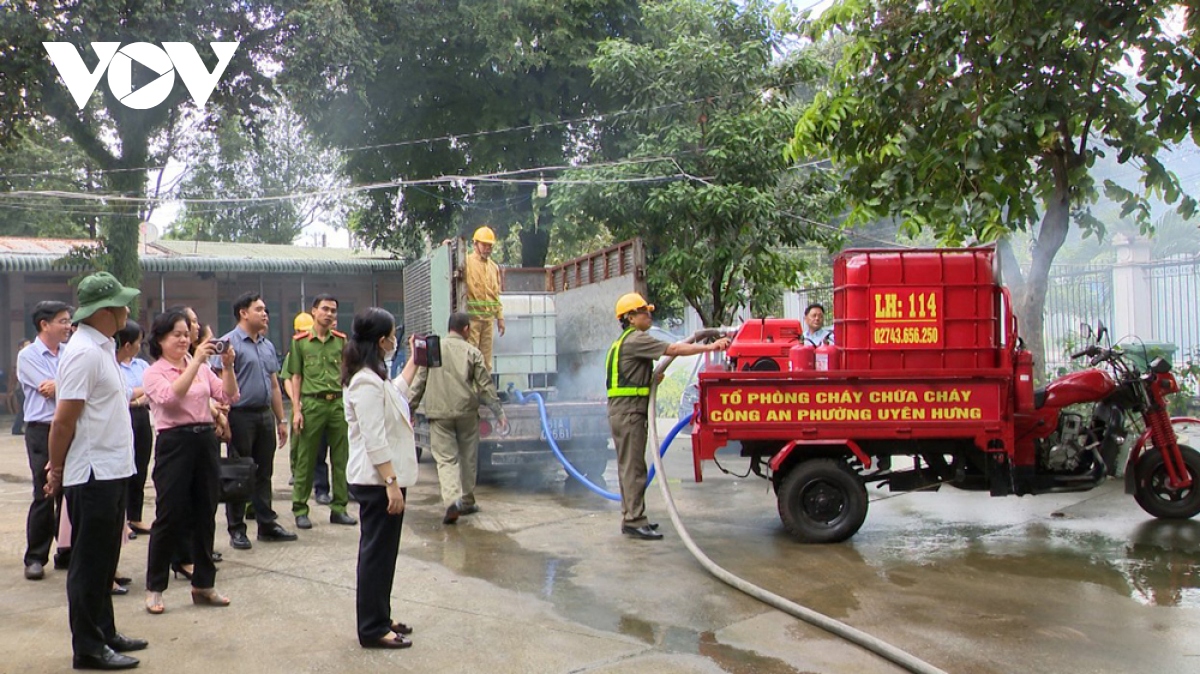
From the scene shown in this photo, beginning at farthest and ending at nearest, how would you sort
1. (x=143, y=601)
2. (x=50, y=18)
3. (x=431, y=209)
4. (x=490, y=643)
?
(x=431, y=209)
(x=50, y=18)
(x=143, y=601)
(x=490, y=643)

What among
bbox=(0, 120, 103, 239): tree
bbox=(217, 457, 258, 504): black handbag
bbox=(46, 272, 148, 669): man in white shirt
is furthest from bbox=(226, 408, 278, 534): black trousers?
bbox=(0, 120, 103, 239): tree

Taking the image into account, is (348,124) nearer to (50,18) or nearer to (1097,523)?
(50,18)

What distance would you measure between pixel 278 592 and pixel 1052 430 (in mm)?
5090

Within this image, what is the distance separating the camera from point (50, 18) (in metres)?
16.5

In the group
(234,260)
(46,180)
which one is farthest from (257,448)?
(46,180)

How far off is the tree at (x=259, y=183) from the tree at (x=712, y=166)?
35.0ft

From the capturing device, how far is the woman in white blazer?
4.53 meters

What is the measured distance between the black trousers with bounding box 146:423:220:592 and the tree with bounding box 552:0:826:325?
9.06 m

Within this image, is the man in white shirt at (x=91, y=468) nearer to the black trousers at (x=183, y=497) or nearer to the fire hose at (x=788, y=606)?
the black trousers at (x=183, y=497)

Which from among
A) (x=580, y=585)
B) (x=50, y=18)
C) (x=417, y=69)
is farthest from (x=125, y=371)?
(x=417, y=69)

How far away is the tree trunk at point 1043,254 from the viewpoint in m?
8.10

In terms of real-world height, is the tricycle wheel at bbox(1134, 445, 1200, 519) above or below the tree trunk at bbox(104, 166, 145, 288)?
below

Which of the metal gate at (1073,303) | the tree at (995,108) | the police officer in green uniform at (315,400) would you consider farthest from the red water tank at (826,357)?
the metal gate at (1073,303)

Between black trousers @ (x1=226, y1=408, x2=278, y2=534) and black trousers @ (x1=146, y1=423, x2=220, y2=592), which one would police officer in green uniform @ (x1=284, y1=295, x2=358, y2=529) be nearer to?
black trousers @ (x1=226, y1=408, x2=278, y2=534)
